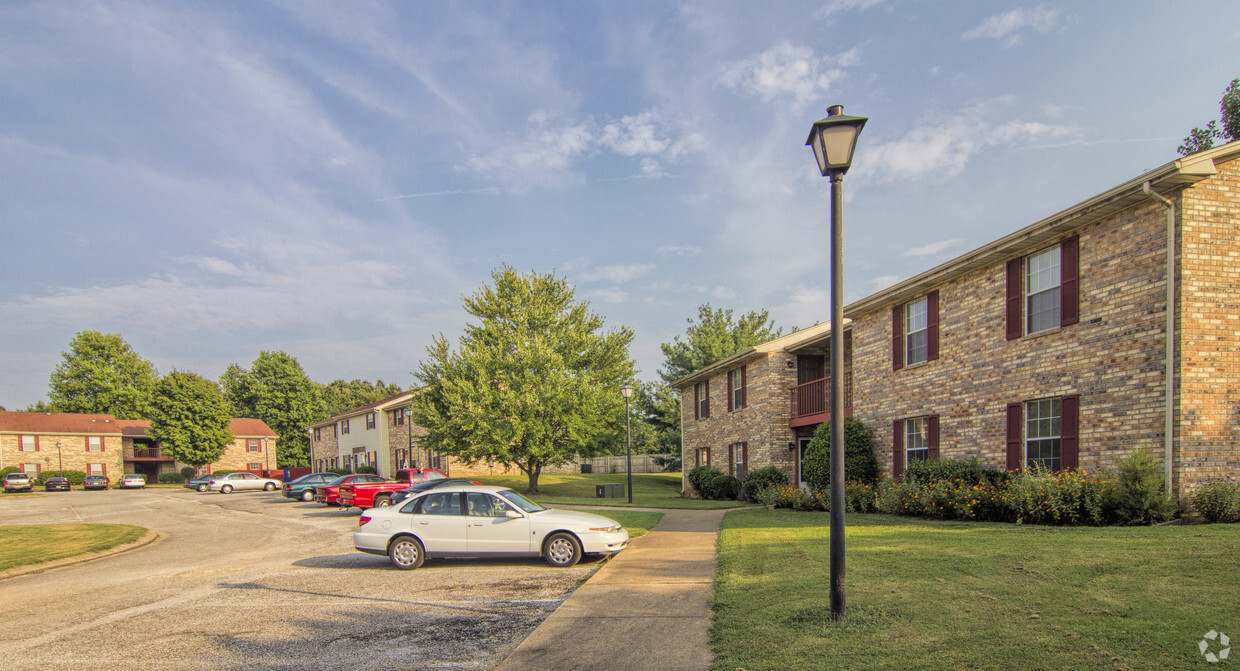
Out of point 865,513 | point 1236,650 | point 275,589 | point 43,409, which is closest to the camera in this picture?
point 1236,650

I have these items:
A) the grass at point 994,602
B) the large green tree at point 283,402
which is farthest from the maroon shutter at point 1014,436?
the large green tree at point 283,402

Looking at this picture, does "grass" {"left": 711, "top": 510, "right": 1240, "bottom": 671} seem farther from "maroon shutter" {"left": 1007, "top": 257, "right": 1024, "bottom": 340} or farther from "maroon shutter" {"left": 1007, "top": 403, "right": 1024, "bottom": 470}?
"maroon shutter" {"left": 1007, "top": 257, "right": 1024, "bottom": 340}

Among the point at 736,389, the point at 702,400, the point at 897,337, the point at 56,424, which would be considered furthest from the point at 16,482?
the point at 897,337

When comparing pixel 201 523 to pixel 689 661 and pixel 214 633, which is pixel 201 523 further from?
pixel 689 661

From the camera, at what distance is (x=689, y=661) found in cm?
599

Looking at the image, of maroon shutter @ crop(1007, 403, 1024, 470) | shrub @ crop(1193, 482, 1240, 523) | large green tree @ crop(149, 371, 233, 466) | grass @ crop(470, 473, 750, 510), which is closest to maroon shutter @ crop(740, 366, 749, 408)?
grass @ crop(470, 473, 750, 510)

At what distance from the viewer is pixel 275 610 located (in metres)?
8.88

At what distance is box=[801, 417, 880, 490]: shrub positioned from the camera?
775 inches

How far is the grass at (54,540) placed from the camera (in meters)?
15.0

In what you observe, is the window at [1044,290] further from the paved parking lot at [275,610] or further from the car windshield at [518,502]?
the car windshield at [518,502]

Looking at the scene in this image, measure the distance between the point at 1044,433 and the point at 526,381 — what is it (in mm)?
20259

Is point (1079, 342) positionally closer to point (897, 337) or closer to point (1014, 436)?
point (1014, 436)

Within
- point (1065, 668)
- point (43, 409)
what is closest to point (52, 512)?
point (1065, 668)

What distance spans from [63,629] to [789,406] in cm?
2080
